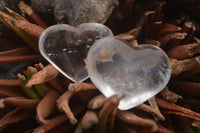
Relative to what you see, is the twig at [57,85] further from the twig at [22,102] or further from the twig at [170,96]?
the twig at [170,96]

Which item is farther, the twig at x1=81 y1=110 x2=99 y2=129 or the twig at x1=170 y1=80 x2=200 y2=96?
the twig at x1=170 y1=80 x2=200 y2=96

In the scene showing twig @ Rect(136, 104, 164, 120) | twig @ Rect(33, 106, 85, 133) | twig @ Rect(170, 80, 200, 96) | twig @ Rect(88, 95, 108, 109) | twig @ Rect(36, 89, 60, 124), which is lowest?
twig @ Rect(170, 80, 200, 96)

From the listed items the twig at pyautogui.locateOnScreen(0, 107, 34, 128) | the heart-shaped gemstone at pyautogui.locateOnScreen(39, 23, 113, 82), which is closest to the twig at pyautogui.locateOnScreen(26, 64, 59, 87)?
the heart-shaped gemstone at pyautogui.locateOnScreen(39, 23, 113, 82)

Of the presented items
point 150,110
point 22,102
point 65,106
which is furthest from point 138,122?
point 22,102

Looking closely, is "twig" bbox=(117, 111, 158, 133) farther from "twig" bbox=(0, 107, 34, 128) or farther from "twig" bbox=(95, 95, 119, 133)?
"twig" bbox=(0, 107, 34, 128)

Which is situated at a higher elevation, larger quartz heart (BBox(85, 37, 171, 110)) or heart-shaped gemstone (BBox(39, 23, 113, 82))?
heart-shaped gemstone (BBox(39, 23, 113, 82))

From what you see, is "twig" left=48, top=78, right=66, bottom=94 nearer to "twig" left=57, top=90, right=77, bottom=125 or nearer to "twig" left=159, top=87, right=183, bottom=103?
"twig" left=57, top=90, right=77, bottom=125

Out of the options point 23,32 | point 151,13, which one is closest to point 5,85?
point 23,32
